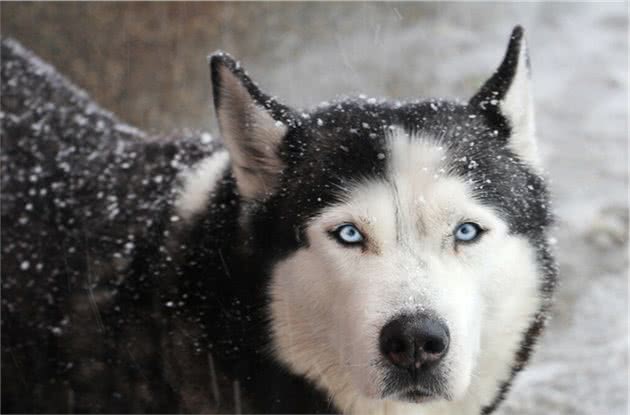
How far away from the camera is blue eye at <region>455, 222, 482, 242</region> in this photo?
8.72 ft

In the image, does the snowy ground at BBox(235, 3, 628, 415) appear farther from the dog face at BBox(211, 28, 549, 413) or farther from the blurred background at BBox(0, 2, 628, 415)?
the dog face at BBox(211, 28, 549, 413)

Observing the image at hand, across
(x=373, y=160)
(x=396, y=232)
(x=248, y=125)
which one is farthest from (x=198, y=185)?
(x=396, y=232)

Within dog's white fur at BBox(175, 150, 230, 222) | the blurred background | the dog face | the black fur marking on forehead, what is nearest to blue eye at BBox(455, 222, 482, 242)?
the dog face

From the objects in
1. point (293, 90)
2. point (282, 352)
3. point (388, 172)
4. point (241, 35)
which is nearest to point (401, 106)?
point (388, 172)

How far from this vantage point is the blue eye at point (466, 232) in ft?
8.72

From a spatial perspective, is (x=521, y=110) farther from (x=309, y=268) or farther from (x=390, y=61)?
(x=390, y=61)

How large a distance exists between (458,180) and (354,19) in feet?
19.6

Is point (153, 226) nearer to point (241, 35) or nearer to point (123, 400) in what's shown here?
point (123, 400)

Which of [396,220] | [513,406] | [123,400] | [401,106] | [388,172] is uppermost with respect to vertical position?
[401,106]

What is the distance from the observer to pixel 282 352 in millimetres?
2947

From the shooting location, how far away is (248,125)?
9.66ft

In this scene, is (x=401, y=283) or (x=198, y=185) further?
(x=198, y=185)

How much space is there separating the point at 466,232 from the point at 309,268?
1.76 ft

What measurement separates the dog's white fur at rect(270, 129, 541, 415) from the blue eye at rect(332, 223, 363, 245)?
22 mm
